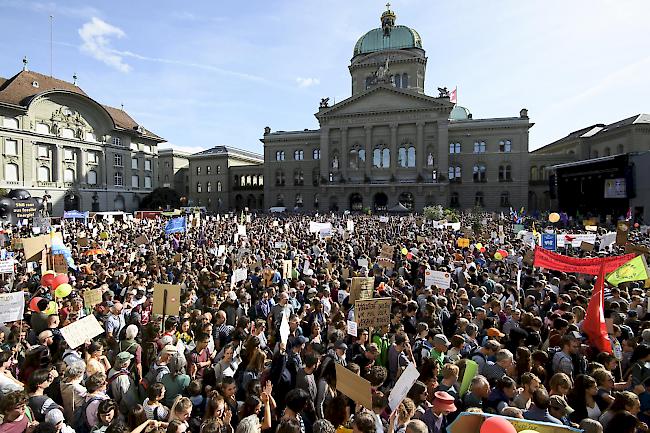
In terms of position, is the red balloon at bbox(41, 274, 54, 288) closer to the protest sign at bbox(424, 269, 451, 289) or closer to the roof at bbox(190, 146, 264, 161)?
the protest sign at bbox(424, 269, 451, 289)

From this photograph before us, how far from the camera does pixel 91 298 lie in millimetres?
9188

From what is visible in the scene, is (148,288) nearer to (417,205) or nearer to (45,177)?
(417,205)

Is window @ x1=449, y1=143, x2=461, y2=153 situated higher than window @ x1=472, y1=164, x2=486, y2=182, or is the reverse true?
window @ x1=449, y1=143, x2=461, y2=153

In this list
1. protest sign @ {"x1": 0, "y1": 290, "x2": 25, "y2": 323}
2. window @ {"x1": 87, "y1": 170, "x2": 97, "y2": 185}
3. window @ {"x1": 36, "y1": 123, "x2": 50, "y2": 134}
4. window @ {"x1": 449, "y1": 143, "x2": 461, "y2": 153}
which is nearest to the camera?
protest sign @ {"x1": 0, "y1": 290, "x2": 25, "y2": 323}

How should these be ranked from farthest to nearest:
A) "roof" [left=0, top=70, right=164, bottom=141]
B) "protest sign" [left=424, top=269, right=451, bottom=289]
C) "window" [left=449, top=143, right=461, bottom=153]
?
"window" [left=449, top=143, right=461, bottom=153], "roof" [left=0, top=70, right=164, bottom=141], "protest sign" [left=424, top=269, right=451, bottom=289]

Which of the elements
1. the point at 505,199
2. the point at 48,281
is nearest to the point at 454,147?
the point at 505,199

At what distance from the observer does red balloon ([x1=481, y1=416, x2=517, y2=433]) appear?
3180mm

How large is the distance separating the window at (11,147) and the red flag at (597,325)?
210 feet

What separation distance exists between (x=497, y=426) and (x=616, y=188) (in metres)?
47.4

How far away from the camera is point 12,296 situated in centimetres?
754

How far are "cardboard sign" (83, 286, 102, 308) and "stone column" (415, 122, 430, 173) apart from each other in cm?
5444

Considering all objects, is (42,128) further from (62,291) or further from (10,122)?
(62,291)

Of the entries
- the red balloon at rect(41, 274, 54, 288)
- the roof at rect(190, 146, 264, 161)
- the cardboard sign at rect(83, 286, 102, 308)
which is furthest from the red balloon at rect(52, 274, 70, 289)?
the roof at rect(190, 146, 264, 161)

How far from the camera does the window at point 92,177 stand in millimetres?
60875
